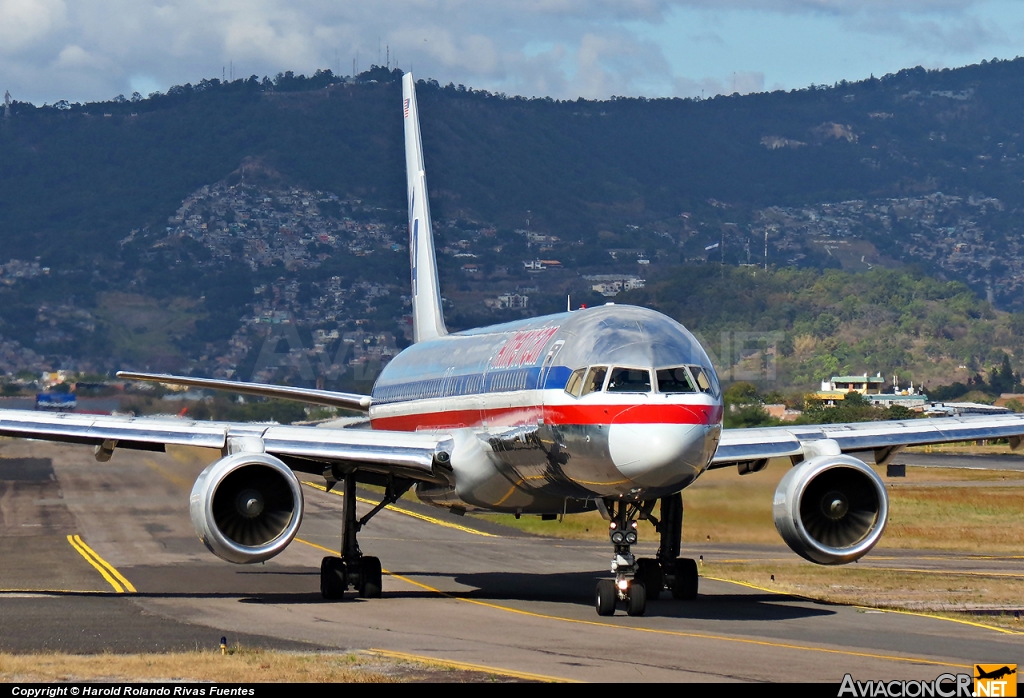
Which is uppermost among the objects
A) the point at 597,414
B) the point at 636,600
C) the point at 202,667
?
the point at 597,414

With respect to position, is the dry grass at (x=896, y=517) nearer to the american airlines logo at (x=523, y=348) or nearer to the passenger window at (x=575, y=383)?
the american airlines logo at (x=523, y=348)

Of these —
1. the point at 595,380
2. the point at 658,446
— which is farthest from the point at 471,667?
the point at 595,380

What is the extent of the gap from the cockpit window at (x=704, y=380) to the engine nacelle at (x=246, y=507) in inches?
259

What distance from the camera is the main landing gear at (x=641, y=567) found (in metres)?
23.0

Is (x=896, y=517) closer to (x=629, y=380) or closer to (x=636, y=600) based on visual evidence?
(x=636, y=600)

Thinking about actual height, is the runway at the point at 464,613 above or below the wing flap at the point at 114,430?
below

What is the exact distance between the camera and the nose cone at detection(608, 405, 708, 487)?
2125 cm

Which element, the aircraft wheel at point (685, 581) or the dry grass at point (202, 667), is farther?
the aircraft wheel at point (685, 581)

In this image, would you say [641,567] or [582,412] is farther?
[641,567]

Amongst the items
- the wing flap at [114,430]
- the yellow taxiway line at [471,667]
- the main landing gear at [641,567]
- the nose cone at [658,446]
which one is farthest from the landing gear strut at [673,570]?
the yellow taxiway line at [471,667]

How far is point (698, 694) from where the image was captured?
50.8 feet

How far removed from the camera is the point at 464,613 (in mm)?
24906

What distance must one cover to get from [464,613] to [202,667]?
7856mm

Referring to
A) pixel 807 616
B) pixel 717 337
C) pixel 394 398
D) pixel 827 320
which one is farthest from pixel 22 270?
pixel 807 616
